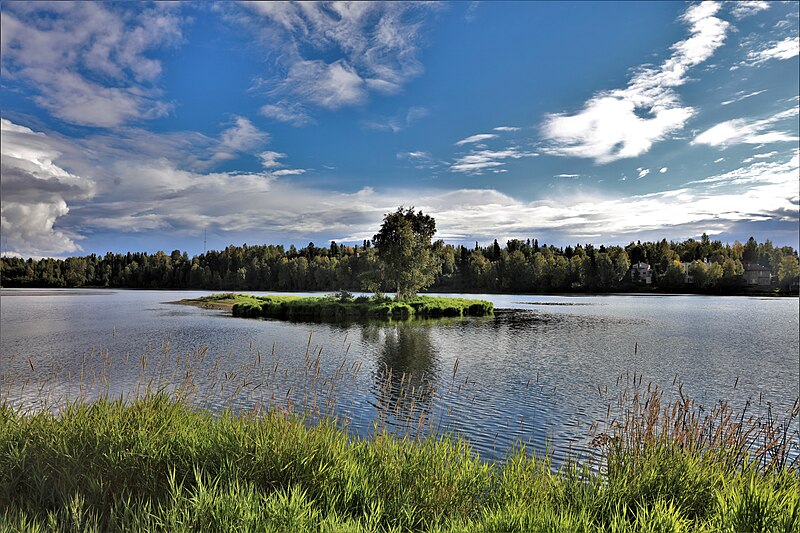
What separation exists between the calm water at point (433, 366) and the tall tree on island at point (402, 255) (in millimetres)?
11795

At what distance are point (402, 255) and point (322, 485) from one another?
43.8m

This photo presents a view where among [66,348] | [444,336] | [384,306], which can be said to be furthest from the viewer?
[384,306]

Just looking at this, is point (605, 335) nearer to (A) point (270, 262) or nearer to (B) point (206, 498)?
(B) point (206, 498)

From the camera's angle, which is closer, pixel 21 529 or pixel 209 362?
pixel 21 529

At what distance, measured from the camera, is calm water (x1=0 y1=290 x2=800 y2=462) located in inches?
480

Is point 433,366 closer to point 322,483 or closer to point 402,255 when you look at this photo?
point 322,483

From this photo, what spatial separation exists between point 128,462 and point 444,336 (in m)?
25.1

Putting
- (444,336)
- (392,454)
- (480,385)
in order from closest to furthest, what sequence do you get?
(392,454) < (480,385) < (444,336)

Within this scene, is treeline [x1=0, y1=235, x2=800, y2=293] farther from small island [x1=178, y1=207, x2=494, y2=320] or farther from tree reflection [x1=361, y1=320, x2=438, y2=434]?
tree reflection [x1=361, y1=320, x2=438, y2=434]

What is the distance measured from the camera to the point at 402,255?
4925 centimetres

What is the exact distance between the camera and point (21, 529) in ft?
13.9

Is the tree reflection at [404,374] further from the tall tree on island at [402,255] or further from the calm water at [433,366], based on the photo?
the tall tree on island at [402,255]

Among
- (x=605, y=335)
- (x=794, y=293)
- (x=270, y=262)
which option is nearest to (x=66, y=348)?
(x=605, y=335)

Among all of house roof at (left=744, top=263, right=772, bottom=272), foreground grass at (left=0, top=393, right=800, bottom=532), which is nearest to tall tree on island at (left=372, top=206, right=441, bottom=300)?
foreground grass at (left=0, top=393, right=800, bottom=532)
